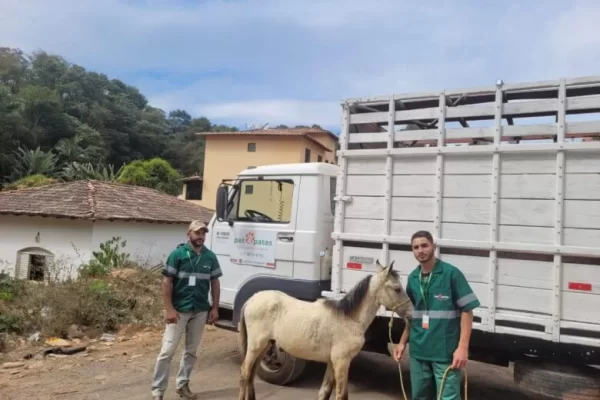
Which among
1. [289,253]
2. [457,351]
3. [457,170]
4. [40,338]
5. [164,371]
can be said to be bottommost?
[40,338]

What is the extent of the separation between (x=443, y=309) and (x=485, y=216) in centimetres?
116

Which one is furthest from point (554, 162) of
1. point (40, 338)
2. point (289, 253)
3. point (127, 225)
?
point (127, 225)

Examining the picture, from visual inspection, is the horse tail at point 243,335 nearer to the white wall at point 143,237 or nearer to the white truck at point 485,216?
the white truck at point 485,216

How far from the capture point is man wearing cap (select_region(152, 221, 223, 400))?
15.2 ft

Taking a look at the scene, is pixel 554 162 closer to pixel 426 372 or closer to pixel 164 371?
pixel 426 372

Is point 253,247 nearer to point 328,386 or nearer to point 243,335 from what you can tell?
point 243,335

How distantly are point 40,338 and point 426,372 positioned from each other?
20.8 ft

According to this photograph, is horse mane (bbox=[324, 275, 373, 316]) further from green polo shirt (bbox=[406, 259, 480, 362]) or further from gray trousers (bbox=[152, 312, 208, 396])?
gray trousers (bbox=[152, 312, 208, 396])

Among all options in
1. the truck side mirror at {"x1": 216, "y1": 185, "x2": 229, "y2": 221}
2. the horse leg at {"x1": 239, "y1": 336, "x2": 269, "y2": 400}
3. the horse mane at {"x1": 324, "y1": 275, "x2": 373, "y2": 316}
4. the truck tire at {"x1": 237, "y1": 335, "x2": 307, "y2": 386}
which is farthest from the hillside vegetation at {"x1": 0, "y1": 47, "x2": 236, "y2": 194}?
the horse mane at {"x1": 324, "y1": 275, "x2": 373, "y2": 316}

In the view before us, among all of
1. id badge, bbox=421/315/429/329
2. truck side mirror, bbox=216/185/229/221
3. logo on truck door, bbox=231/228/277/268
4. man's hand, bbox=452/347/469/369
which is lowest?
man's hand, bbox=452/347/469/369

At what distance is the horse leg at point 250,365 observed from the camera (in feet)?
14.5

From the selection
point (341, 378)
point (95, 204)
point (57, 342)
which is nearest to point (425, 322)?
point (341, 378)

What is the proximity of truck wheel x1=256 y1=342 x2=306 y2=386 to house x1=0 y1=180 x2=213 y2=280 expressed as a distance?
9025mm

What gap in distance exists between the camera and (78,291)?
28.0 feet
